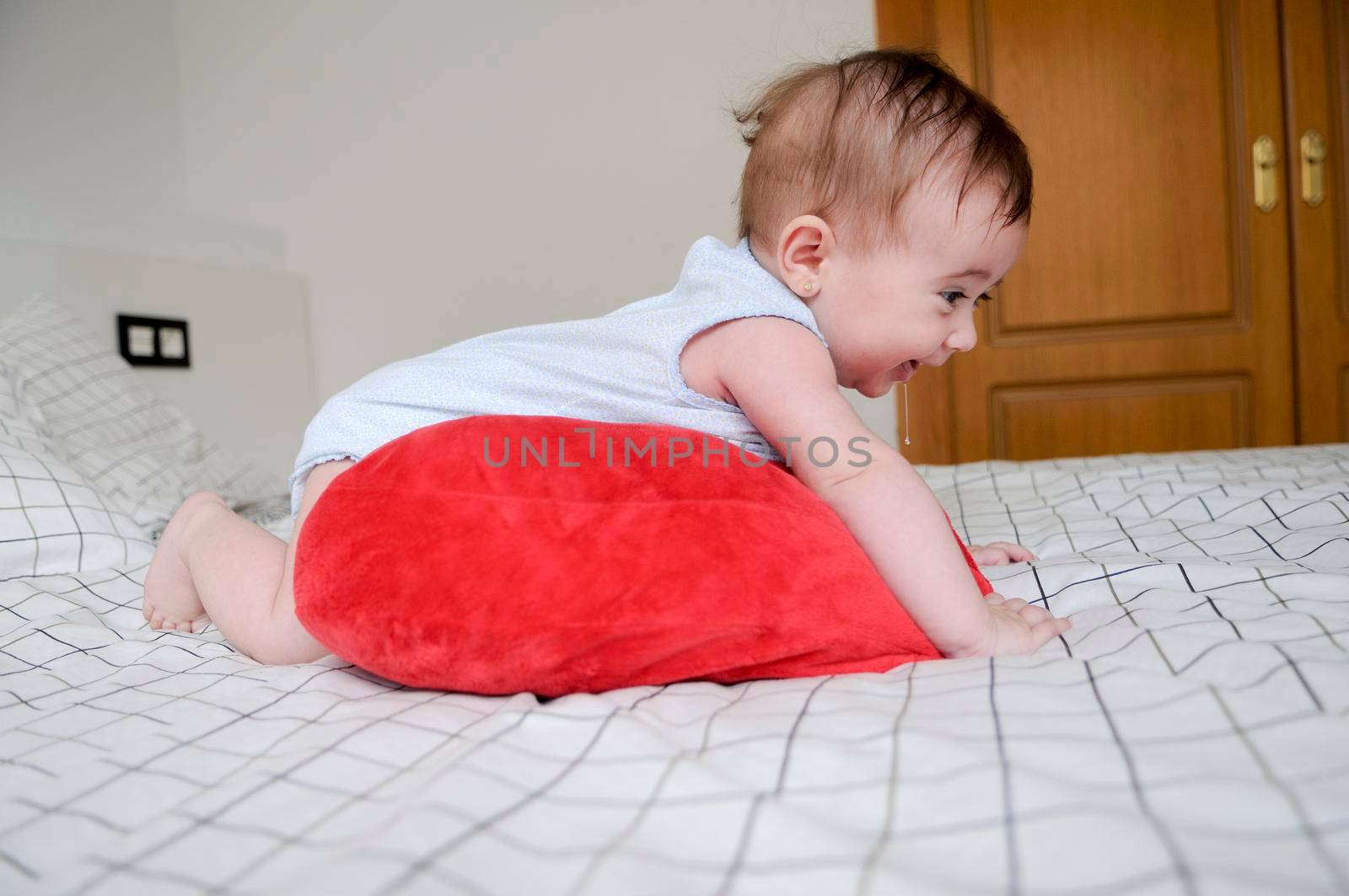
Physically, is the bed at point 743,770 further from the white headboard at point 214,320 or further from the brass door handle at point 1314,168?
the brass door handle at point 1314,168

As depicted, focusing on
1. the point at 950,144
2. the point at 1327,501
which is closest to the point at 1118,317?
the point at 1327,501

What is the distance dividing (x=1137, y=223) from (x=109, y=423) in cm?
281

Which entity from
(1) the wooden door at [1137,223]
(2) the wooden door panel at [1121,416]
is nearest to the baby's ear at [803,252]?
(1) the wooden door at [1137,223]

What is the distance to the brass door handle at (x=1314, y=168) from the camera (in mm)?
2670

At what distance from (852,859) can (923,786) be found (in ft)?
0.25

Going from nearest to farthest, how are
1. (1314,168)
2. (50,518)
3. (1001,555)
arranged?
(1001,555) < (50,518) < (1314,168)

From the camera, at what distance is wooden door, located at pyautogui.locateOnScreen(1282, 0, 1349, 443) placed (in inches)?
104

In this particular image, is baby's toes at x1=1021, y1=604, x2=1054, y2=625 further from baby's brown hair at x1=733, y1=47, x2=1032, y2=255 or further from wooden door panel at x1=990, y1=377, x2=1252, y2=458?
wooden door panel at x1=990, y1=377, x2=1252, y2=458

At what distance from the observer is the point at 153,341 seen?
2137mm

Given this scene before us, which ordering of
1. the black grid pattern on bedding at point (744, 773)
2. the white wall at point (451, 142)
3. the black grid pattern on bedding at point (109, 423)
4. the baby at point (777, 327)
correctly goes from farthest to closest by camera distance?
the white wall at point (451, 142) < the black grid pattern on bedding at point (109, 423) < the baby at point (777, 327) < the black grid pattern on bedding at point (744, 773)

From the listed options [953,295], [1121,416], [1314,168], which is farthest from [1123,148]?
[953,295]

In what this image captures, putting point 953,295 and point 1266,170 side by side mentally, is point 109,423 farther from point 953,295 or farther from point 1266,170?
point 1266,170

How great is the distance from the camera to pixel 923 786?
0.43 metres

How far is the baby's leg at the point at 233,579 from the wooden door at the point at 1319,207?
9.63 feet
